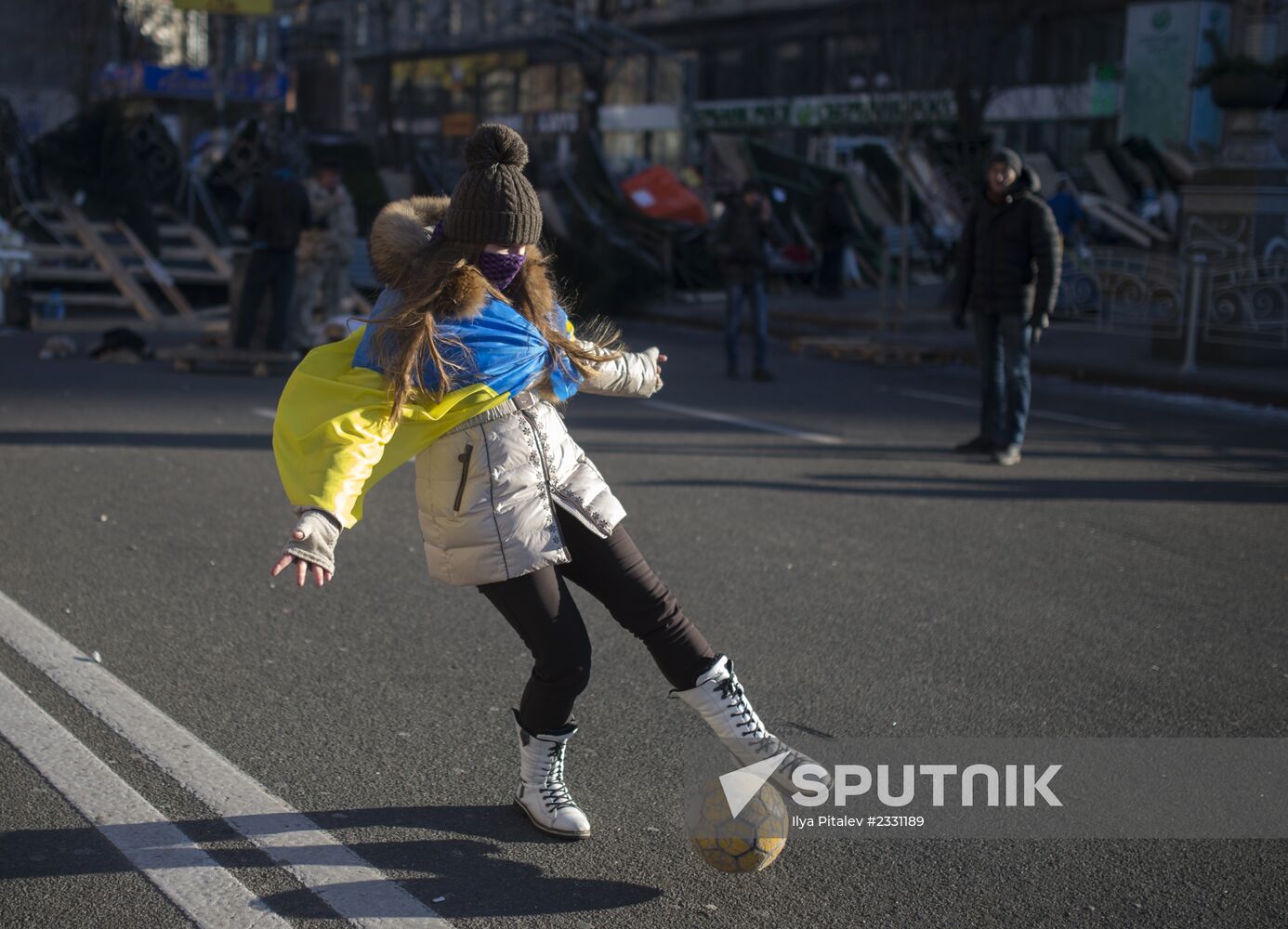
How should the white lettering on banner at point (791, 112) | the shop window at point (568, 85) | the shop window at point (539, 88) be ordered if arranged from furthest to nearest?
1. the shop window at point (539, 88)
2. the shop window at point (568, 85)
3. the white lettering on banner at point (791, 112)

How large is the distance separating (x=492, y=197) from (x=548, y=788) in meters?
1.51

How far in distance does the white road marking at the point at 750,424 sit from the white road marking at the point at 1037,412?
2.27 m

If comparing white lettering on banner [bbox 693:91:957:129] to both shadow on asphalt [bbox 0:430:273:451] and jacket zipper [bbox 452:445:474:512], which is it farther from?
jacket zipper [bbox 452:445:474:512]

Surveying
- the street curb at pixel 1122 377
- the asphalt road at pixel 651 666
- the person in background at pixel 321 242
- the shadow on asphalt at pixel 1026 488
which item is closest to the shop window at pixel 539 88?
the street curb at pixel 1122 377

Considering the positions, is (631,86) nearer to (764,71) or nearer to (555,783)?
(764,71)

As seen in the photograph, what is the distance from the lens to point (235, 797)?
3.81 m

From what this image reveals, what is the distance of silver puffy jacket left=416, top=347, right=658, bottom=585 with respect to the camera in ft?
11.3

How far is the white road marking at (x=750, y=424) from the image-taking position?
10.2 m

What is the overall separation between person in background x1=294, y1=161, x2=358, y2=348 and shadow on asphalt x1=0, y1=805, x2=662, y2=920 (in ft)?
37.0

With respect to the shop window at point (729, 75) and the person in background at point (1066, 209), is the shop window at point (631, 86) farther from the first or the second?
the person in background at point (1066, 209)

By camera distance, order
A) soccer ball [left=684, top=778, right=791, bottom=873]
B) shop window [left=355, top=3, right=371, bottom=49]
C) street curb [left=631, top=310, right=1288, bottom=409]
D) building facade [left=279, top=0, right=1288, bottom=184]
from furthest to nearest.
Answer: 1. shop window [left=355, top=3, right=371, bottom=49]
2. building facade [left=279, top=0, right=1288, bottom=184]
3. street curb [left=631, top=310, right=1288, bottom=409]
4. soccer ball [left=684, top=778, right=791, bottom=873]

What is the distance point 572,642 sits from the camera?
3.53 metres

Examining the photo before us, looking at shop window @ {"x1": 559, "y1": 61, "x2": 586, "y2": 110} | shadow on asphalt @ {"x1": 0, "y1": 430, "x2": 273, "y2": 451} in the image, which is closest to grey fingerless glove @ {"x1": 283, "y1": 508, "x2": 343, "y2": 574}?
shadow on asphalt @ {"x1": 0, "y1": 430, "x2": 273, "y2": 451}

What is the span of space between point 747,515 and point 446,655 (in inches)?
112
